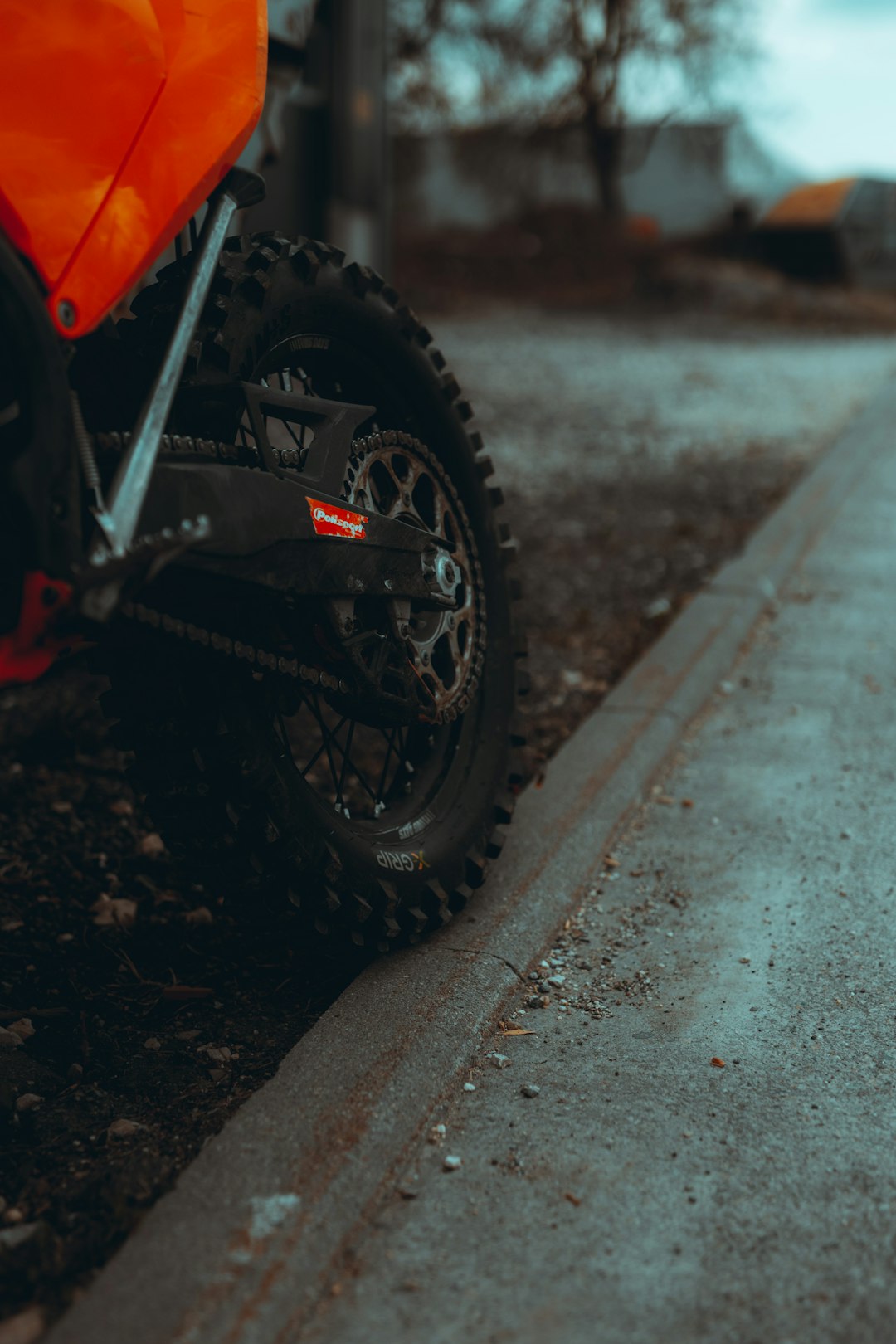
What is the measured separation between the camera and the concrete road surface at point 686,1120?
1669 mm

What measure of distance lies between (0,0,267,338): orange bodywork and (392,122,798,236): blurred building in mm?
27347

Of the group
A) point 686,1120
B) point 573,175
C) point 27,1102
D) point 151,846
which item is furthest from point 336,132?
point 573,175

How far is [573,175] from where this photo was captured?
3033 centimetres

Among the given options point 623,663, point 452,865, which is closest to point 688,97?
point 623,663

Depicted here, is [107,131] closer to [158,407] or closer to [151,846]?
[158,407]

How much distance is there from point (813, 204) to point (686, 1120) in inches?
1012

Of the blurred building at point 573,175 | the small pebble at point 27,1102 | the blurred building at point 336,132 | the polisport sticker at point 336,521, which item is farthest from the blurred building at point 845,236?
the small pebble at point 27,1102

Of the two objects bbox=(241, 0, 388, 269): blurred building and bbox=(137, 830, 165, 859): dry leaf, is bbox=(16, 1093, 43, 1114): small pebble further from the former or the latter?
bbox=(241, 0, 388, 269): blurred building

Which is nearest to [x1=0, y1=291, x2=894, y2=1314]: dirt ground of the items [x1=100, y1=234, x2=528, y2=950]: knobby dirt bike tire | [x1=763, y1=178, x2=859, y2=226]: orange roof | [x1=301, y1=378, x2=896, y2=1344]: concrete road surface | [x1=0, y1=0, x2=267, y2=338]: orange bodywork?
[x1=100, y1=234, x2=528, y2=950]: knobby dirt bike tire

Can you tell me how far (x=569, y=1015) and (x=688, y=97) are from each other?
95.5ft

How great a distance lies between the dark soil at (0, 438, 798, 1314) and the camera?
6.14ft

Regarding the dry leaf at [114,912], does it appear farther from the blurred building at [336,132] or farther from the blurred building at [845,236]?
the blurred building at [845,236]

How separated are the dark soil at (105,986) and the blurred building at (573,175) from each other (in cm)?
2651

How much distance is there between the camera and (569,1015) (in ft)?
7.68
